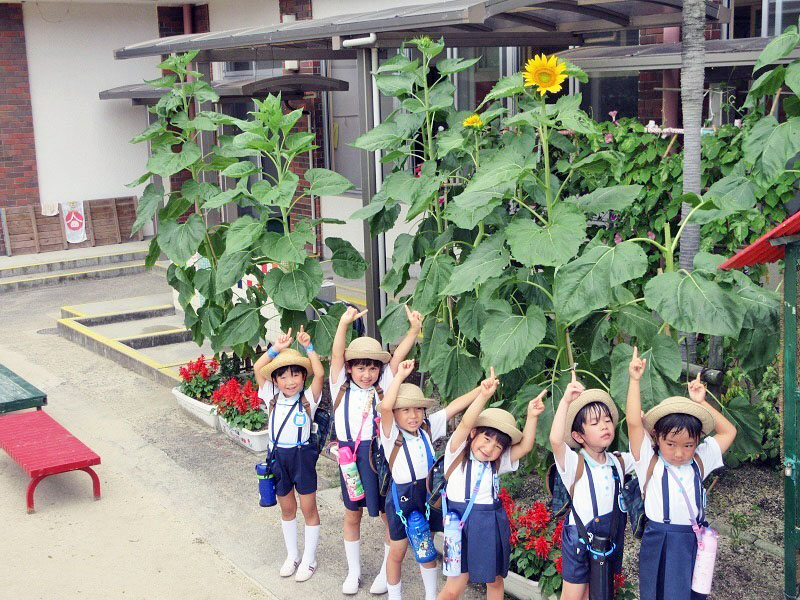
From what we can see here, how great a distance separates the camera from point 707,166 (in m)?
6.03

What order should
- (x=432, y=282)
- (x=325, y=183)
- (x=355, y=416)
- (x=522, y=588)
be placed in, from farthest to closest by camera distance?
(x=325, y=183) → (x=432, y=282) → (x=355, y=416) → (x=522, y=588)

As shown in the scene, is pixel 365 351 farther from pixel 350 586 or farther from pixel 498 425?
pixel 350 586

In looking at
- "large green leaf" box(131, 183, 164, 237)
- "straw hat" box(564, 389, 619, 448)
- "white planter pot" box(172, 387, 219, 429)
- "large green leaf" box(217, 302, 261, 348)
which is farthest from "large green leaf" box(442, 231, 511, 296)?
"white planter pot" box(172, 387, 219, 429)

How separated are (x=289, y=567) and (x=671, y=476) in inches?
90.1

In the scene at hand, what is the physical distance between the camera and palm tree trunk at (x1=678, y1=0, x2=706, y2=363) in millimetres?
5184

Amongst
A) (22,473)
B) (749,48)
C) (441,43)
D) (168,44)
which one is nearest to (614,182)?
(749,48)

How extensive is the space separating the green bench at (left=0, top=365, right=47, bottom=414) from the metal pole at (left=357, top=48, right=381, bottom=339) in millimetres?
2624

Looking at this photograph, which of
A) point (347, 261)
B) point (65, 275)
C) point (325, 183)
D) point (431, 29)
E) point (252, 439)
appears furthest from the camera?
point (65, 275)

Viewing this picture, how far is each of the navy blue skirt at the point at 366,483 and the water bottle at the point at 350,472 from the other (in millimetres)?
24

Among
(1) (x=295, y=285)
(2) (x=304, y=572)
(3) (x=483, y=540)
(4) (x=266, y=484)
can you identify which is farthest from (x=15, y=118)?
(3) (x=483, y=540)

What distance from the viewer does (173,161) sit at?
6930 millimetres

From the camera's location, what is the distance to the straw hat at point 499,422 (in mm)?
4176

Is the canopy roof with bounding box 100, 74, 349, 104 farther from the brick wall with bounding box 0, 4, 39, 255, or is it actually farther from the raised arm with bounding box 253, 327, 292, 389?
the brick wall with bounding box 0, 4, 39, 255

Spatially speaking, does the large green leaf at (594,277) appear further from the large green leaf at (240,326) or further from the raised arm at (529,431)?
the large green leaf at (240,326)
